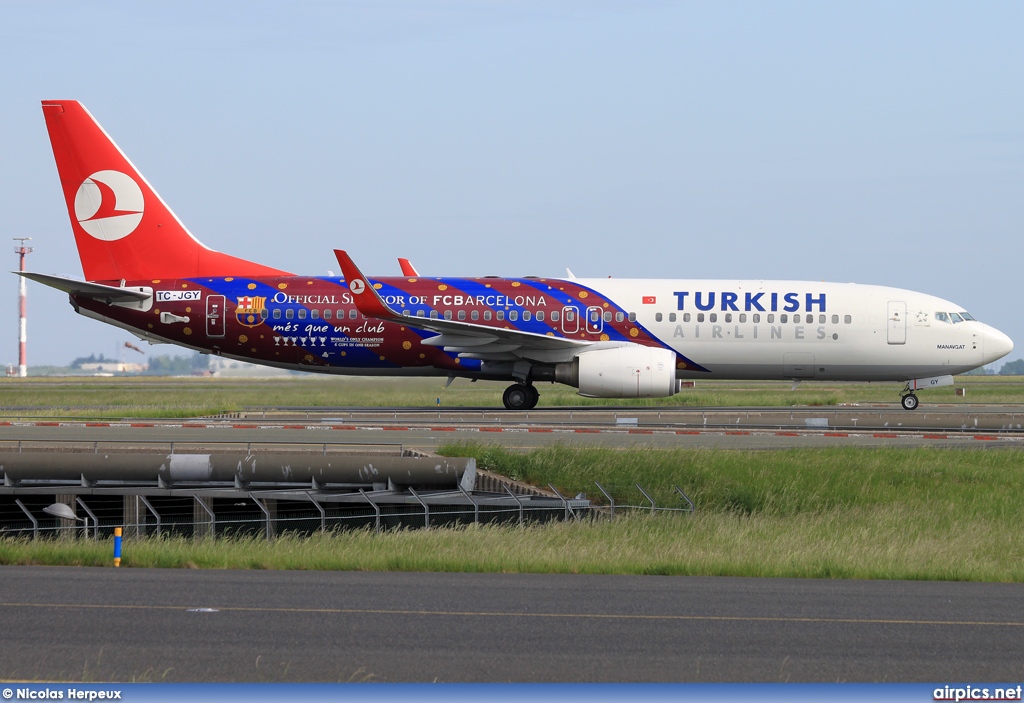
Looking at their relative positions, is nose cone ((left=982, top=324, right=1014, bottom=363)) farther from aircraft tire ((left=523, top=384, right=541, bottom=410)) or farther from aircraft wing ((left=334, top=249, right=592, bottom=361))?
aircraft tire ((left=523, top=384, right=541, bottom=410))

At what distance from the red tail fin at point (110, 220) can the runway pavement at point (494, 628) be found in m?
25.0

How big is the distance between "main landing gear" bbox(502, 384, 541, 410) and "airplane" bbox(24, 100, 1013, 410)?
0.04m

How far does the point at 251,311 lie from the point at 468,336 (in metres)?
6.89

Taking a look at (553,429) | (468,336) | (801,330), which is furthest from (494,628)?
(801,330)

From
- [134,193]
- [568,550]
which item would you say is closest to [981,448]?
[568,550]

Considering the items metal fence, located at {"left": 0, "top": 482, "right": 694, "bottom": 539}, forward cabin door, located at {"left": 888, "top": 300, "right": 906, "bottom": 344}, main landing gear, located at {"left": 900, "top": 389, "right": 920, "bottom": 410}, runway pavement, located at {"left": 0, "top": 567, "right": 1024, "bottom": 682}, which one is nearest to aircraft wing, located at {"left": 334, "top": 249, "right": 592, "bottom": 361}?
forward cabin door, located at {"left": 888, "top": 300, "right": 906, "bottom": 344}

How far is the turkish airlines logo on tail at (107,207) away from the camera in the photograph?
36375mm

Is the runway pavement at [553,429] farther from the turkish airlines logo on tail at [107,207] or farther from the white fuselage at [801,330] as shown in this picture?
the turkish airlines logo on tail at [107,207]

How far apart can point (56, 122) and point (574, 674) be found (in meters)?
33.2

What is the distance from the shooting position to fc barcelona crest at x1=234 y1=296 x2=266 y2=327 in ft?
115

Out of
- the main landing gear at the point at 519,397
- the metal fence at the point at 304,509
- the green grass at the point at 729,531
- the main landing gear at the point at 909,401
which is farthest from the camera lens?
the main landing gear at the point at 909,401

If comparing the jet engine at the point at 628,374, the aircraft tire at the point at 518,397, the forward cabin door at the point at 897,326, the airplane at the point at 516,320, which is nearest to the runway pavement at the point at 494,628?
the jet engine at the point at 628,374

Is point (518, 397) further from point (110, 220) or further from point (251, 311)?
point (110, 220)

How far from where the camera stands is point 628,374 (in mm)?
32750
